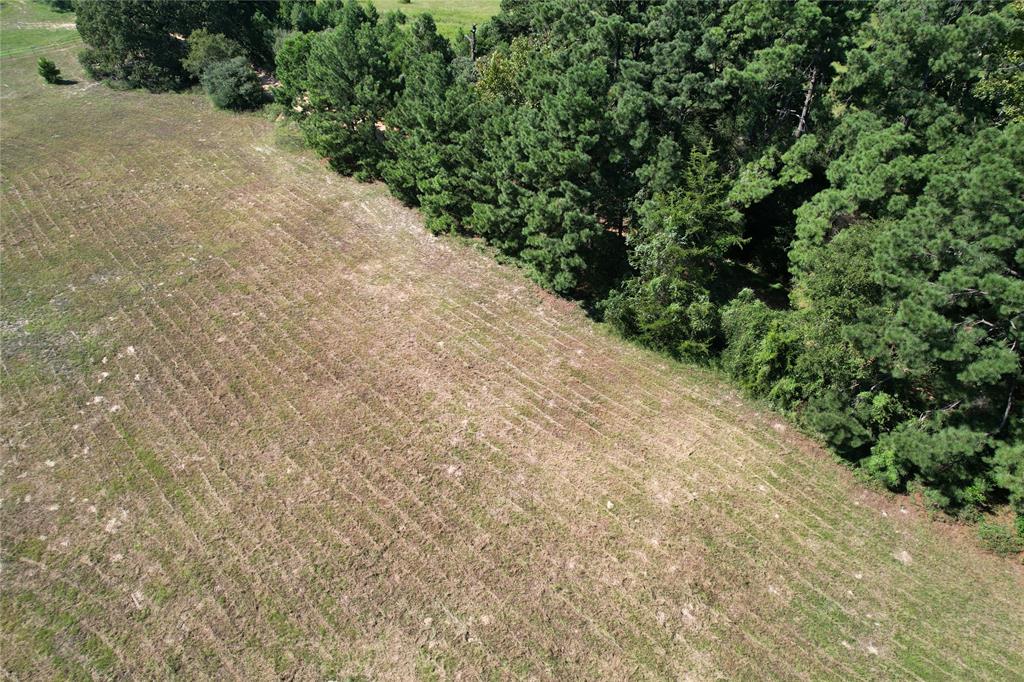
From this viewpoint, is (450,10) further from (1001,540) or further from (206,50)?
(1001,540)

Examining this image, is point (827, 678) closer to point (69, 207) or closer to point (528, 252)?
point (528, 252)

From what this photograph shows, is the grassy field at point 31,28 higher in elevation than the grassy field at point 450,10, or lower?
lower

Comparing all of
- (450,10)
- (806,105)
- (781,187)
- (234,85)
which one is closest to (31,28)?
(234,85)

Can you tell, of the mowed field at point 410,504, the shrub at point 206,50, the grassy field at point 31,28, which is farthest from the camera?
the grassy field at point 31,28

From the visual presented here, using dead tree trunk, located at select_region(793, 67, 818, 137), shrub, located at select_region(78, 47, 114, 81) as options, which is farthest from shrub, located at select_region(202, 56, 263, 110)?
dead tree trunk, located at select_region(793, 67, 818, 137)

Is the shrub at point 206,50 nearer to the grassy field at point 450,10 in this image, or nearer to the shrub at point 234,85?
the shrub at point 234,85

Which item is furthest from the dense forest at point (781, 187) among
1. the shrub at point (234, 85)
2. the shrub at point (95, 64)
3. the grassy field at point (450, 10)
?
the shrub at point (95, 64)

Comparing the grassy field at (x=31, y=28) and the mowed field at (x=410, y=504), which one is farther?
the grassy field at (x=31, y=28)

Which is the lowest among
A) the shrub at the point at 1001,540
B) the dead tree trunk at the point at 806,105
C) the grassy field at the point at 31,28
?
the shrub at the point at 1001,540
